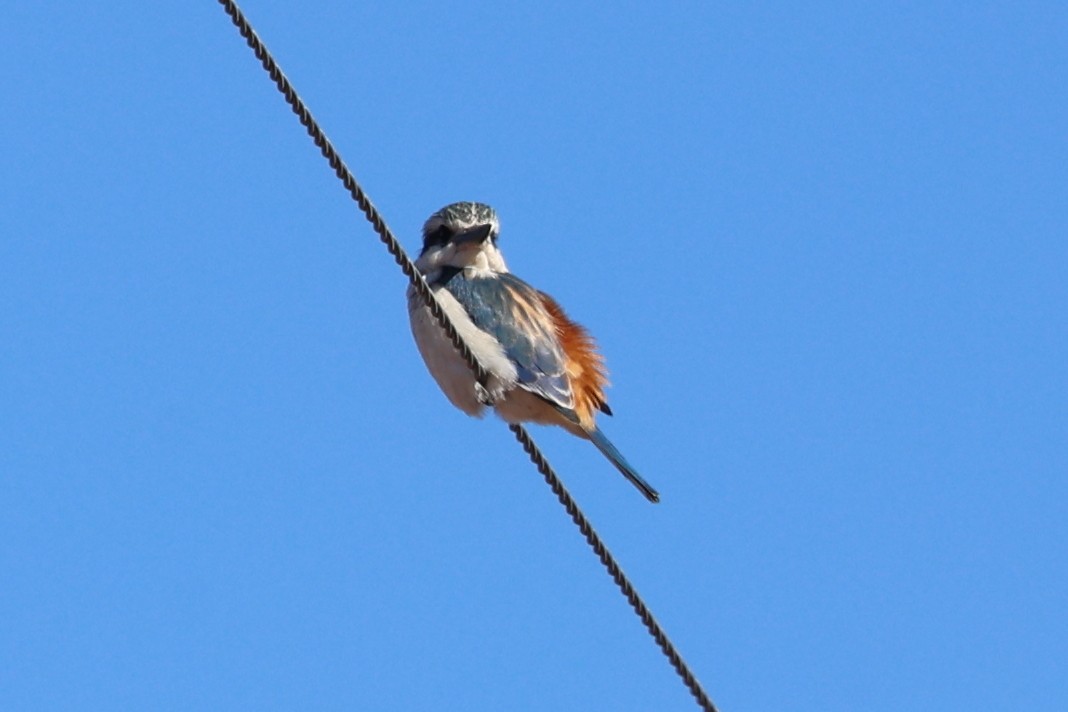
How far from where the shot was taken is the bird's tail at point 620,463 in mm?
6523

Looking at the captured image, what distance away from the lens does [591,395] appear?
7.50 metres

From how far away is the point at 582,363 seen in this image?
7480 mm

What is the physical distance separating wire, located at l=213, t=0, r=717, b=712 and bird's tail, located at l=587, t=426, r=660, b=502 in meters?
1.04

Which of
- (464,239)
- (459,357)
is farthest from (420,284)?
(464,239)

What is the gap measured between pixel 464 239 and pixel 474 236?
47mm

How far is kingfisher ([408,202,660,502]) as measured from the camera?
22.5 feet

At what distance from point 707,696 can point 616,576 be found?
45 cm

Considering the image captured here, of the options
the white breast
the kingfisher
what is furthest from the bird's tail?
the white breast

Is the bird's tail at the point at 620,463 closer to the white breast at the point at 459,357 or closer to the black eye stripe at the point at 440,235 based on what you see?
the white breast at the point at 459,357

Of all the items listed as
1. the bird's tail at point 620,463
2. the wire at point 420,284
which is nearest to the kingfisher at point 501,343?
the bird's tail at point 620,463

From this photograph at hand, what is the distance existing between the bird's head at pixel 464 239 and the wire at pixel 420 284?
1.94m

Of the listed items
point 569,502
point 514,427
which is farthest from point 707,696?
point 514,427

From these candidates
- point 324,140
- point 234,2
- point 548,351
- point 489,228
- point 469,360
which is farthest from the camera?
point 489,228

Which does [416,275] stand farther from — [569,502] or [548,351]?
[548,351]
